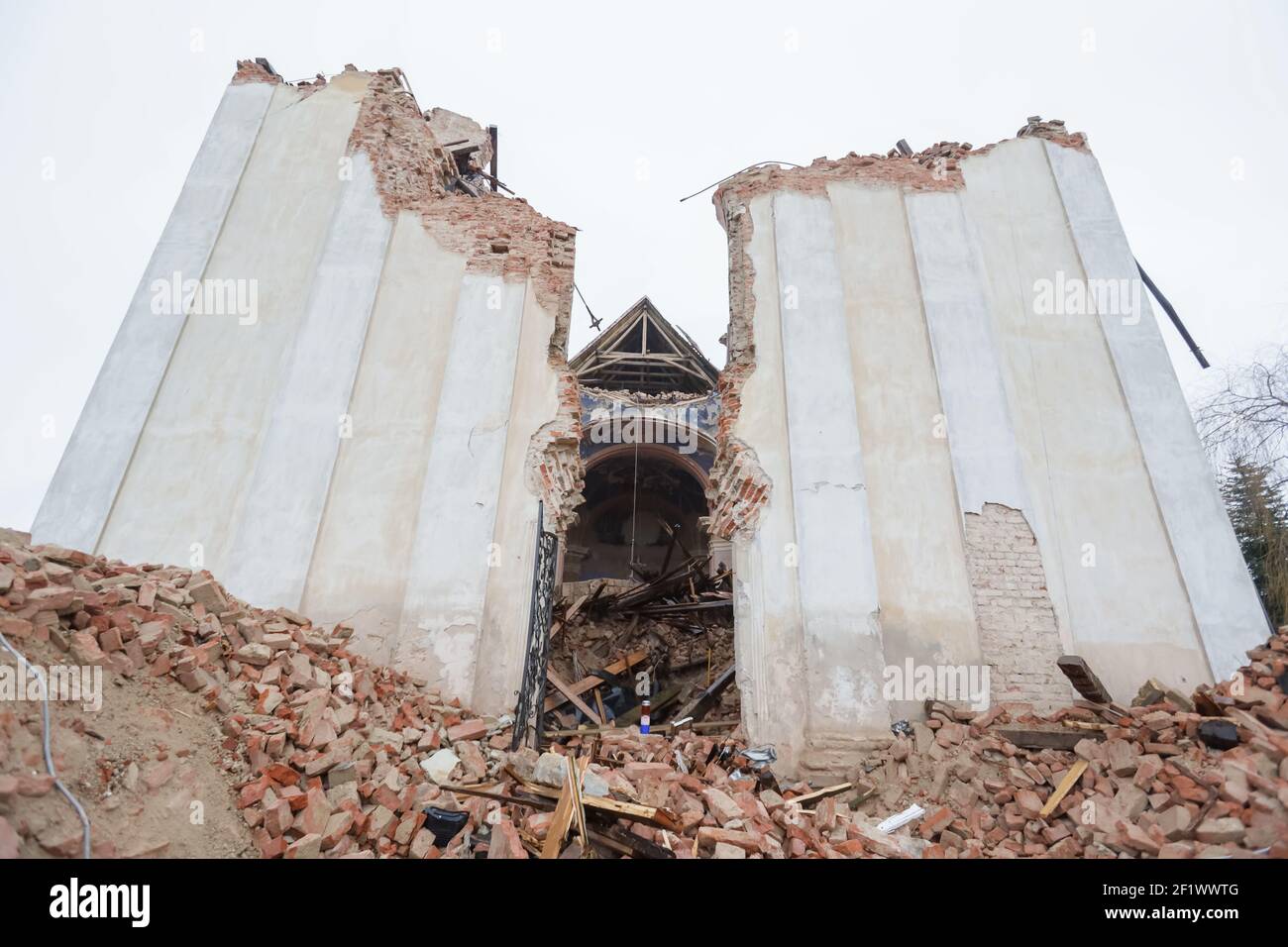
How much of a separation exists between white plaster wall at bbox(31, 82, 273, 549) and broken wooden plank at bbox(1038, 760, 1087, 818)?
29.7 ft

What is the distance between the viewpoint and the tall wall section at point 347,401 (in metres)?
7.14

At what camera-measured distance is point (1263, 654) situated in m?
5.66

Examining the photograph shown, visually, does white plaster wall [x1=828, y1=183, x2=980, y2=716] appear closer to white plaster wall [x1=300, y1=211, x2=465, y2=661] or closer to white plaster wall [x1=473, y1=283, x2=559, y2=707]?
white plaster wall [x1=473, y1=283, x2=559, y2=707]

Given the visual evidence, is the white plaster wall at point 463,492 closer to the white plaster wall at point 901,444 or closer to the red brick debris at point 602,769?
the red brick debris at point 602,769

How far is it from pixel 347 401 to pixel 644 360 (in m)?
11.0

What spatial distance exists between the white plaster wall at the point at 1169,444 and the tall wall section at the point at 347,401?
21.0 feet

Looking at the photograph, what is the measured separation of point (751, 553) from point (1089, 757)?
323 cm

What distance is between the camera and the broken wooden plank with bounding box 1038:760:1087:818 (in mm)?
4945

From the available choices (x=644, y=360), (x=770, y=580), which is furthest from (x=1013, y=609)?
(x=644, y=360)

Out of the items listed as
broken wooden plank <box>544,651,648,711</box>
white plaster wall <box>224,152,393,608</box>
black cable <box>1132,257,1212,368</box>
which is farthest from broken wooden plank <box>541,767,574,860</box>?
black cable <box>1132,257,1212,368</box>

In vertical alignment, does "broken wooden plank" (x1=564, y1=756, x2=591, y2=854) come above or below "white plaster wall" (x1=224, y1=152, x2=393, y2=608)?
below
